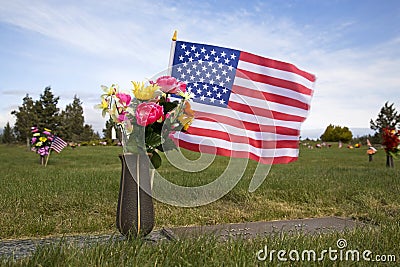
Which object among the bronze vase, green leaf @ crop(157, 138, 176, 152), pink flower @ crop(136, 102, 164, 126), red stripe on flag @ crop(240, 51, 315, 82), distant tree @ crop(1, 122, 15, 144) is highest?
red stripe on flag @ crop(240, 51, 315, 82)

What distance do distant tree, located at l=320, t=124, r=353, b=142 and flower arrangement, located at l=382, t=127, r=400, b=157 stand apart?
40.2 metres

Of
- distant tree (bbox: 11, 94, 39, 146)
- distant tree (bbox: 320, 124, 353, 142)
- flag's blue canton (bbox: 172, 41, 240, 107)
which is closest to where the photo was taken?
flag's blue canton (bbox: 172, 41, 240, 107)

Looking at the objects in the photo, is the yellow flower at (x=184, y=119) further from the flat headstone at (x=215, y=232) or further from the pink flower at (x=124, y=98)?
the flat headstone at (x=215, y=232)

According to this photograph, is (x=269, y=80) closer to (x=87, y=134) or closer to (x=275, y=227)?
(x=275, y=227)

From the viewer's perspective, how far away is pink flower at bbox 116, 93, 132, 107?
10.9 ft

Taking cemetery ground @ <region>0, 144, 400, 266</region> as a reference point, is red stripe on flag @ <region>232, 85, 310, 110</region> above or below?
above

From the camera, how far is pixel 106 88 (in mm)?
3402

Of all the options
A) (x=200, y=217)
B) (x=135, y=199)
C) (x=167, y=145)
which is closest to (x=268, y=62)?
(x=200, y=217)

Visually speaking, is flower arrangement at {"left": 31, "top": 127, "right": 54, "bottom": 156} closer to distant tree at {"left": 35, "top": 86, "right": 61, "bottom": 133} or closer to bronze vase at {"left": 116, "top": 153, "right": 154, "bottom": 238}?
bronze vase at {"left": 116, "top": 153, "right": 154, "bottom": 238}

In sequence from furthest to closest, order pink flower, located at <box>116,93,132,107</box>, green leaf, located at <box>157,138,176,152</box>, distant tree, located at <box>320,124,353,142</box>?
distant tree, located at <box>320,124,353,142</box>, green leaf, located at <box>157,138,176,152</box>, pink flower, located at <box>116,93,132,107</box>

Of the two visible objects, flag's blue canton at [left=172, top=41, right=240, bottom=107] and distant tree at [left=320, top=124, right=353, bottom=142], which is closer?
flag's blue canton at [left=172, top=41, right=240, bottom=107]

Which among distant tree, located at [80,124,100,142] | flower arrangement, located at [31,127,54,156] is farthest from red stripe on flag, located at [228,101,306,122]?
distant tree, located at [80,124,100,142]

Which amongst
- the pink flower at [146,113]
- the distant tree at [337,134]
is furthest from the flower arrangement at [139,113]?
the distant tree at [337,134]

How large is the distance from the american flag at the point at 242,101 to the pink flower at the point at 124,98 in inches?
89.0
